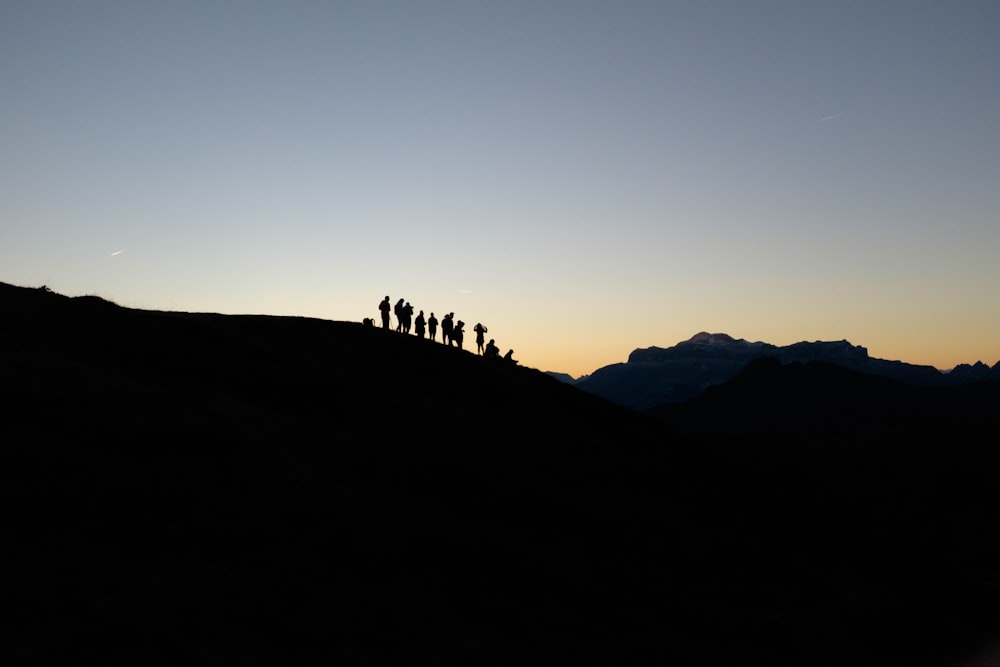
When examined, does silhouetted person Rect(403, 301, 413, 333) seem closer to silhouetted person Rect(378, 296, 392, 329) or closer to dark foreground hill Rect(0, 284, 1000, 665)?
silhouetted person Rect(378, 296, 392, 329)

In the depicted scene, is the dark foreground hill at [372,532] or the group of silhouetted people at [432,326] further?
the group of silhouetted people at [432,326]

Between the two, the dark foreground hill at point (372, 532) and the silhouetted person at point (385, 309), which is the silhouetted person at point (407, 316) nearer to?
the silhouetted person at point (385, 309)

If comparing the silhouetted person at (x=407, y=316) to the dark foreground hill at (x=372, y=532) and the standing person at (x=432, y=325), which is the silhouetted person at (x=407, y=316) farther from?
the dark foreground hill at (x=372, y=532)

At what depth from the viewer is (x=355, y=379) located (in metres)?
38.2

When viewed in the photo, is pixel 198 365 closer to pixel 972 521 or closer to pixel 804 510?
pixel 804 510

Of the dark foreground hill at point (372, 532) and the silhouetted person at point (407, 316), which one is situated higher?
the silhouetted person at point (407, 316)

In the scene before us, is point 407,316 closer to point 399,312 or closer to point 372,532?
point 399,312

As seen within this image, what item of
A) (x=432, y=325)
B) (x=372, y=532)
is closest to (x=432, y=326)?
(x=432, y=325)

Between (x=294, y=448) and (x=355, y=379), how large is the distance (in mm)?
13397

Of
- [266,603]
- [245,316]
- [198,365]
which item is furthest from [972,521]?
[266,603]

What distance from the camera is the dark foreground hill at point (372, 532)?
1509cm

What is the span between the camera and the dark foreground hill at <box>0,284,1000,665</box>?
15086 millimetres

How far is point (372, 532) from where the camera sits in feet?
65.8

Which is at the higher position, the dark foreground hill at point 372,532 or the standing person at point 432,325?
the standing person at point 432,325
